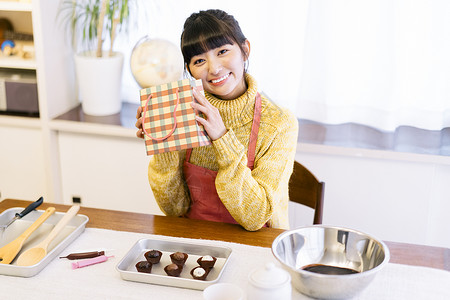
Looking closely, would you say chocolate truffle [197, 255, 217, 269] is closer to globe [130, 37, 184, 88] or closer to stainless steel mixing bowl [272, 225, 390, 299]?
stainless steel mixing bowl [272, 225, 390, 299]

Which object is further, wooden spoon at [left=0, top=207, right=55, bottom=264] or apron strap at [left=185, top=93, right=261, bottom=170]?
apron strap at [left=185, top=93, right=261, bottom=170]

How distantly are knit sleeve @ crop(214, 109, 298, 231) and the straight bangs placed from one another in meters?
0.27

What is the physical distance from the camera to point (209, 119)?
1452 mm

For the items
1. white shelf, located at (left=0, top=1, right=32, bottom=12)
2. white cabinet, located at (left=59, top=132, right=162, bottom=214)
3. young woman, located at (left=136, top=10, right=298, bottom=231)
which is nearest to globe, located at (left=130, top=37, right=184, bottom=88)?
white cabinet, located at (left=59, top=132, right=162, bottom=214)

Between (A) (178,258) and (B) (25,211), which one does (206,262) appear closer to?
(A) (178,258)

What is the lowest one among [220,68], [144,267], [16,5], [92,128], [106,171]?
[106,171]

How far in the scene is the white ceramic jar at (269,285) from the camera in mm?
1023

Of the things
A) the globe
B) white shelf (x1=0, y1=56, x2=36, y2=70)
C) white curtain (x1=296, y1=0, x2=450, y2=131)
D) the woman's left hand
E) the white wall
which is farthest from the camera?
the white wall

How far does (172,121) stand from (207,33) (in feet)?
1.05

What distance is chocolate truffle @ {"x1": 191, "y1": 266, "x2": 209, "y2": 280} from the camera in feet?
4.12

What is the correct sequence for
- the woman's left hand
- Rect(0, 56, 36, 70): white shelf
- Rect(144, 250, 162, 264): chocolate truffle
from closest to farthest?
Rect(144, 250, 162, 264): chocolate truffle → the woman's left hand → Rect(0, 56, 36, 70): white shelf

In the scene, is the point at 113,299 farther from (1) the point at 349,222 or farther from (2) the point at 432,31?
(2) the point at 432,31

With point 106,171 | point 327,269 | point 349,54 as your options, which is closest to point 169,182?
point 327,269

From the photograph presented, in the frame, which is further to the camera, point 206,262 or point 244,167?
point 244,167
